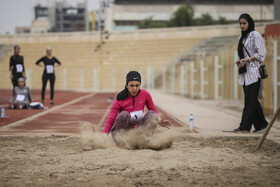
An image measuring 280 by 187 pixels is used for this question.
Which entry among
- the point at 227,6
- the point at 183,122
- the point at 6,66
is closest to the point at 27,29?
the point at 227,6

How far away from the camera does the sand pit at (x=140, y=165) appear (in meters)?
4.20

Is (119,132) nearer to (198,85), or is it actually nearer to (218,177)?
(218,177)

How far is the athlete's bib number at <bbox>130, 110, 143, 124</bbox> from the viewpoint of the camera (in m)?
6.32

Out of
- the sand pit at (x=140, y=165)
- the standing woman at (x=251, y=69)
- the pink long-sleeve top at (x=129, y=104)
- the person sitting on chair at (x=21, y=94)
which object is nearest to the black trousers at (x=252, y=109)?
the standing woman at (x=251, y=69)

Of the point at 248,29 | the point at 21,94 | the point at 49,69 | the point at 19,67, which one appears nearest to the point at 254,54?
the point at 248,29

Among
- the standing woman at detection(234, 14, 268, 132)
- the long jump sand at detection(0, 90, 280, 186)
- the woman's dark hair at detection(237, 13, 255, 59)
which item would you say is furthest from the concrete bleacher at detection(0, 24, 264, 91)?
the long jump sand at detection(0, 90, 280, 186)

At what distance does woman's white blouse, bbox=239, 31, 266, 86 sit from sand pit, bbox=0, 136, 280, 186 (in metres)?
1.67

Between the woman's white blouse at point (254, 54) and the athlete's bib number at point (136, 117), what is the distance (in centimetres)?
261

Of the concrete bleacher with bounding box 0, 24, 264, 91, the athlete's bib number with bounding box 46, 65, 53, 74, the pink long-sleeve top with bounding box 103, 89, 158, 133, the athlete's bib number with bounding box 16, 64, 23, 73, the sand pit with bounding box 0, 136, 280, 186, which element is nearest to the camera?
the sand pit with bounding box 0, 136, 280, 186

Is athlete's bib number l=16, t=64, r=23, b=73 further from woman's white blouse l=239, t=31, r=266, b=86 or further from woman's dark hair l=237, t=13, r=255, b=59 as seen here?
woman's white blouse l=239, t=31, r=266, b=86

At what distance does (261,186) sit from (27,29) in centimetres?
14407

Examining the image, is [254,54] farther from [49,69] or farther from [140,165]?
[49,69]

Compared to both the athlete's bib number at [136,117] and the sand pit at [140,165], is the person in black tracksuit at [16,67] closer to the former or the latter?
the sand pit at [140,165]

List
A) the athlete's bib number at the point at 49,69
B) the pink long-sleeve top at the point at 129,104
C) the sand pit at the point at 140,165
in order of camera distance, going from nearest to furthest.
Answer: the sand pit at the point at 140,165 → the pink long-sleeve top at the point at 129,104 → the athlete's bib number at the point at 49,69
